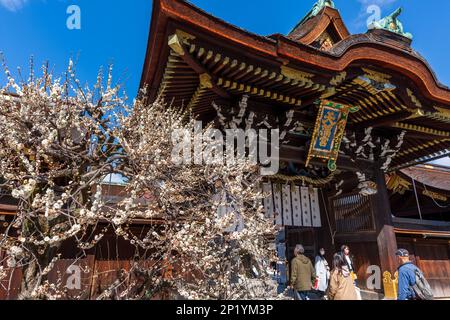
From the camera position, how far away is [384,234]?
25.3 ft

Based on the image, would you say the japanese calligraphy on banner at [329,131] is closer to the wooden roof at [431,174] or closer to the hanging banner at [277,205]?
the hanging banner at [277,205]

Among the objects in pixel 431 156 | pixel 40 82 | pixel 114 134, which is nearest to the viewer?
pixel 114 134

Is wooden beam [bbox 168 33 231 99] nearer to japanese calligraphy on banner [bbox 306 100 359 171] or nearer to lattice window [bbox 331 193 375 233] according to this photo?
japanese calligraphy on banner [bbox 306 100 359 171]

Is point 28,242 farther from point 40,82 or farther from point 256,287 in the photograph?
→ point 256,287

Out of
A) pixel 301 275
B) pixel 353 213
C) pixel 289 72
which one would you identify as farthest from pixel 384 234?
Result: pixel 289 72

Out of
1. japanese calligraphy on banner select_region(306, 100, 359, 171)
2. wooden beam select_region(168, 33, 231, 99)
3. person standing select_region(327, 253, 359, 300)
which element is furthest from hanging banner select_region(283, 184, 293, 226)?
wooden beam select_region(168, 33, 231, 99)

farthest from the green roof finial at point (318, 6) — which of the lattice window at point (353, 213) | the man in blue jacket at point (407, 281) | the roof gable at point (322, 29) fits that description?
the man in blue jacket at point (407, 281)

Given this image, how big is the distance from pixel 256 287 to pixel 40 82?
15.9 feet

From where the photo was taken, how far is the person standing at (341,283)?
493 cm

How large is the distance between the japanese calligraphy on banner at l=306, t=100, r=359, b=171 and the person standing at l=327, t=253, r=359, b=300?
2947mm

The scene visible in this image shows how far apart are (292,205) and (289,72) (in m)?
4.75

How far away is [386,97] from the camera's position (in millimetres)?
6855

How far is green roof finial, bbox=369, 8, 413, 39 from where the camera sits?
6961 mm
